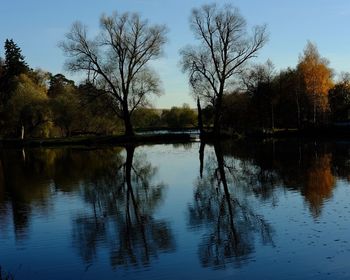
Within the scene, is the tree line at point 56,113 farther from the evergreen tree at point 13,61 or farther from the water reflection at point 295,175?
the water reflection at point 295,175

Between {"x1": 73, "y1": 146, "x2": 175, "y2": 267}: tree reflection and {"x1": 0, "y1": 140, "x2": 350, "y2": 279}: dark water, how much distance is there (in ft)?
0.10

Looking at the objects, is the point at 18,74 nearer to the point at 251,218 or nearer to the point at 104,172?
the point at 104,172

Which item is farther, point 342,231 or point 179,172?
point 179,172

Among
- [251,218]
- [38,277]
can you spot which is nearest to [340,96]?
[251,218]

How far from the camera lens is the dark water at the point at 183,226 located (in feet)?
35.7

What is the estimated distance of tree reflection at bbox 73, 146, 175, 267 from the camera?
485 inches

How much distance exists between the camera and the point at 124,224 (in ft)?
50.6

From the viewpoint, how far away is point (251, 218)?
15.3 m

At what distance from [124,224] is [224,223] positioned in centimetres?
293

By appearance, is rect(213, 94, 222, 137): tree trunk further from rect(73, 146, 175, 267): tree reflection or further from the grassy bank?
rect(73, 146, 175, 267): tree reflection

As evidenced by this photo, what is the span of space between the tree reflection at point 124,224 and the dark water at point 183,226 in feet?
0.10

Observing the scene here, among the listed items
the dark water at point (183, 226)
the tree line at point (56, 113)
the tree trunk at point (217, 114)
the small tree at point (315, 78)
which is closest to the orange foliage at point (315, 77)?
the small tree at point (315, 78)

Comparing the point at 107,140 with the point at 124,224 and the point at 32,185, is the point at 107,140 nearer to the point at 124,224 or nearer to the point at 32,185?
the point at 32,185

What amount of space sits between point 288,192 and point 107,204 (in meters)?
6.72
